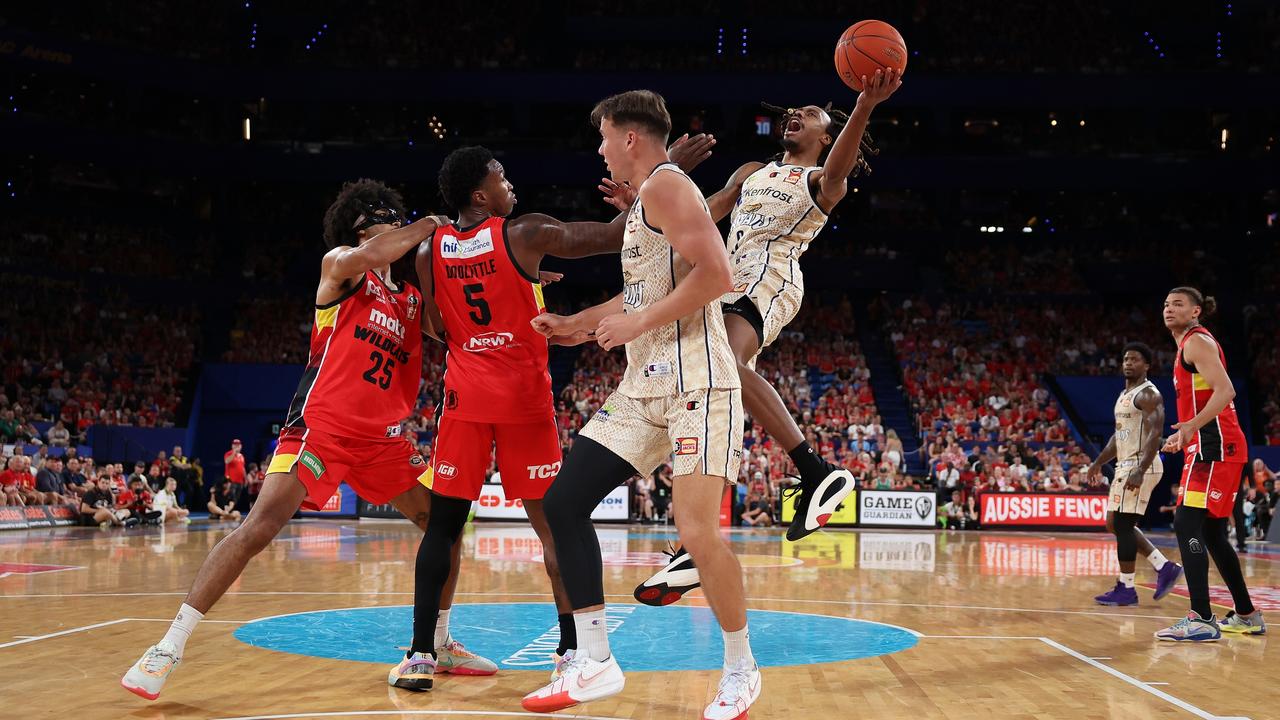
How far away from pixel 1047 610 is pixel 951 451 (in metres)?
15.4

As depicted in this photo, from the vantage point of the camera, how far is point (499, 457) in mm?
5699

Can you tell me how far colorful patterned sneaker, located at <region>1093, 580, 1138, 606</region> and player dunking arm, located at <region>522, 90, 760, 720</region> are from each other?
271 inches

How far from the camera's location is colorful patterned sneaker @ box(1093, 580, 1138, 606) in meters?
10.0

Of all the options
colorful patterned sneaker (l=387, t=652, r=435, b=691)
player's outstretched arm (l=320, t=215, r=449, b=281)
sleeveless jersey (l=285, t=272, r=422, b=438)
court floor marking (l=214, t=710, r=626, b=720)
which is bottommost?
court floor marking (l=214, t=710, r=626, b=720)

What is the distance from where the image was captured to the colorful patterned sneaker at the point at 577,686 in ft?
14.1

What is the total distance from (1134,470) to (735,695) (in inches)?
285

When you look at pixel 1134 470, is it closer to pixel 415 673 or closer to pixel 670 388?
pixel 670 388

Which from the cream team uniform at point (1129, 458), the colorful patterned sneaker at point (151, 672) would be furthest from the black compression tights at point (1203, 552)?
the colorful patterned sneaker at point (151, 672)

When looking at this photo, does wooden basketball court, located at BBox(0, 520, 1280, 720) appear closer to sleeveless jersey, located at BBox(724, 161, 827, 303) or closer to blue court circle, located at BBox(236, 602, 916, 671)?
blue court circle, located at BBox(236, 602, 916, 671)

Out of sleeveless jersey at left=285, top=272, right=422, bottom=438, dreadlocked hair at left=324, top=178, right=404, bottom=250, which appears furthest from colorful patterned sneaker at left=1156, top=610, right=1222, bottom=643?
dreadlocked hair at left=324, top=178, right=404, bottom=250

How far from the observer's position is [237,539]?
5457mm

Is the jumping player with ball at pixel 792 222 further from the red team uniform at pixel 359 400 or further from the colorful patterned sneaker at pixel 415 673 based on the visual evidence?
the red team uniform at pixel 359 400

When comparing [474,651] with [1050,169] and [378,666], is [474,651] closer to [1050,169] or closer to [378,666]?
[378,666]

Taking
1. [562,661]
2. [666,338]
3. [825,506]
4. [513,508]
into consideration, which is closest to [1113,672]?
[825,506]
